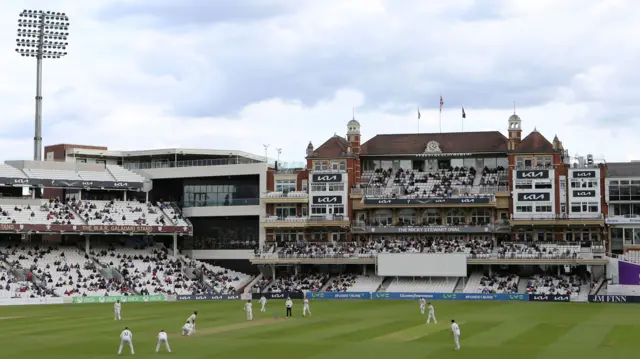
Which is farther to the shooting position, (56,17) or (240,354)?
(56,17)

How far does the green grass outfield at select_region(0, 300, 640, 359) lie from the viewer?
3947 cm

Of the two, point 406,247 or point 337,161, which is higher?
point 337,161

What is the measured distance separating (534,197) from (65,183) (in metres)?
46.5

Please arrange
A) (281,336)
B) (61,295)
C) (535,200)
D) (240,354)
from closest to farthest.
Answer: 1. (240,354)
2. (281,336)
3. (61,295)
4. (535,200)

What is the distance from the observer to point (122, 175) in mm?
96188

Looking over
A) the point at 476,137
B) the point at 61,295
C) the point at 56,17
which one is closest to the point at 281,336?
the point at 61,295

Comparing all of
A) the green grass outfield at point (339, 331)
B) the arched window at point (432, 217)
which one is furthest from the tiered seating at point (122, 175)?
the arched window at point (432, 217)

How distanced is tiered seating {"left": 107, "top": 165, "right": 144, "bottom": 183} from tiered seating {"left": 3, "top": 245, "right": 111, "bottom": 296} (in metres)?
10.8

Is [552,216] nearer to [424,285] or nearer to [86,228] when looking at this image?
[424,285]

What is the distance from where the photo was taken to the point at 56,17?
92.1 meters

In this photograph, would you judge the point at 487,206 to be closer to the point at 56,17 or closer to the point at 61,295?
the point at 61,295

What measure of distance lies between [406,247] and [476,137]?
15.4 m

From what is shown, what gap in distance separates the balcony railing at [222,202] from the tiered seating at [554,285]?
2981cm

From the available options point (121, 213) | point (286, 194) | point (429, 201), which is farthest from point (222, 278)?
point (429, 201)
